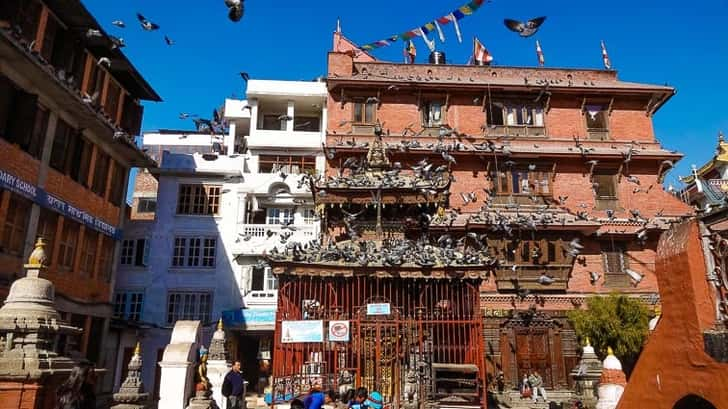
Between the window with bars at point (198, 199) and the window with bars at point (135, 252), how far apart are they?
277 cm

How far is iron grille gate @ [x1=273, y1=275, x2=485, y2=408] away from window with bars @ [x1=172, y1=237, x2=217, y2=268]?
46.8ft

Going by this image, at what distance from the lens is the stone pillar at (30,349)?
718 centimetres

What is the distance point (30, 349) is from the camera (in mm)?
7449

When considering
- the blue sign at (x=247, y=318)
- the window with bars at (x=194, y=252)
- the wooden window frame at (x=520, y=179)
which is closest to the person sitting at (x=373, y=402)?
the blue sign at (x=247, y=318)

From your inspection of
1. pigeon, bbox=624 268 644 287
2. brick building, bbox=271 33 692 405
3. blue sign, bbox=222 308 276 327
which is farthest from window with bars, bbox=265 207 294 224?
pigeon, bbox=624 268 644 287

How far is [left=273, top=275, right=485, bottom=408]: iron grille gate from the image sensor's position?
45.7 feet

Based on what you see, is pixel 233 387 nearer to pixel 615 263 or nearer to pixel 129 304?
pixel 129 304

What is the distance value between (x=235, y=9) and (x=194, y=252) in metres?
19.3

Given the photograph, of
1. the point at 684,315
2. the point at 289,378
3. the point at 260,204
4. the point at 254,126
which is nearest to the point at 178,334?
the point at 289,378

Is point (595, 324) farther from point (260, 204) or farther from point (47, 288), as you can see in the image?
point (47, 288)

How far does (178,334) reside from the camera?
13867mm

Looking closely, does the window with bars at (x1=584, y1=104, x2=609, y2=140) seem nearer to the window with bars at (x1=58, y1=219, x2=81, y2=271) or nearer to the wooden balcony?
the wooden balcony

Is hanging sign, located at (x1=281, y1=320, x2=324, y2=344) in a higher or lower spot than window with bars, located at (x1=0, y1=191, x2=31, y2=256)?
lower

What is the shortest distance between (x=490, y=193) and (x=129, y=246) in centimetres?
2099
